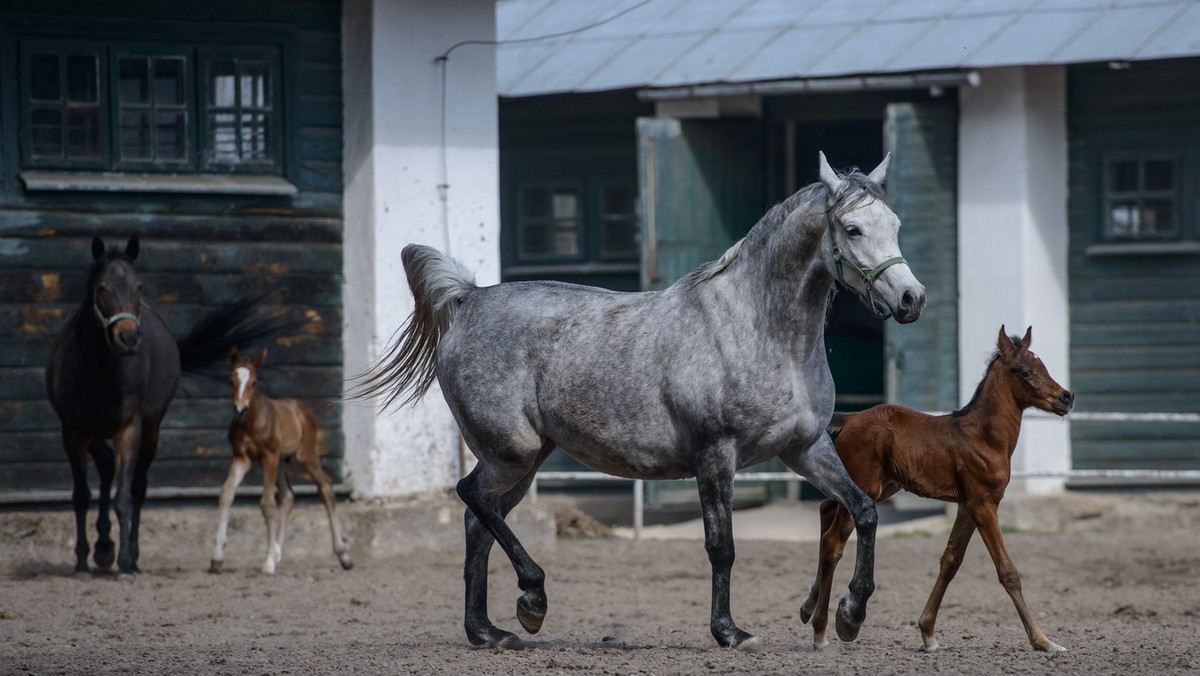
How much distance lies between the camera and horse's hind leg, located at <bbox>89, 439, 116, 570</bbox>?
396 inches

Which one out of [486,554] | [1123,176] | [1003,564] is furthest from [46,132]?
[1123,176]

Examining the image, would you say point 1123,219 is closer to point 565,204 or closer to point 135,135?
point 565,204

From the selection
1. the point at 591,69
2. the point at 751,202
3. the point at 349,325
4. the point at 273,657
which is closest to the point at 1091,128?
the point at 751,202

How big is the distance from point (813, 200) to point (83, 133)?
6.32 m

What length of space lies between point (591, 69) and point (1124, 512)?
644cm

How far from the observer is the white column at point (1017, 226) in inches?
522

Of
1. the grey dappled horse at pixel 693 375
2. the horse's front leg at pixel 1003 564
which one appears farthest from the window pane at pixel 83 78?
the horse's front leg at pixel 1003 564

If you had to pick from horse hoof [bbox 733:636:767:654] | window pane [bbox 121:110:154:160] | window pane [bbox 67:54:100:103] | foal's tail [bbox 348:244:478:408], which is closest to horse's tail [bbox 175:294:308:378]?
window pane [bbox 121:110:154:160]

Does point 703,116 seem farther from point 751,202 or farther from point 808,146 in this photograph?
point 808,146

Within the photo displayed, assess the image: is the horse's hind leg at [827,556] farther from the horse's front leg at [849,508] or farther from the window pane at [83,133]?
the window pane at [83,133]

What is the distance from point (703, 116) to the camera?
14422 mm

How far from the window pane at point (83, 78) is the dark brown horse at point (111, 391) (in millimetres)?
1383

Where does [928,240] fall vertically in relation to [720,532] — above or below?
above

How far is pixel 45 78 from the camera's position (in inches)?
420
